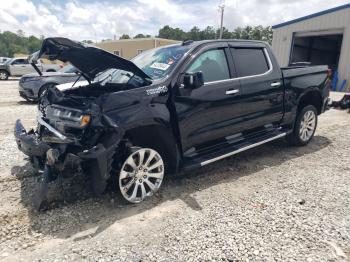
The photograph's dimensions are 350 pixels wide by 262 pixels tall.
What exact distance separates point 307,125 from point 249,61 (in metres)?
2.08

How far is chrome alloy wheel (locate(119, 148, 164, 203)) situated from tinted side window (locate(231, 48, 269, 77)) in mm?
1914

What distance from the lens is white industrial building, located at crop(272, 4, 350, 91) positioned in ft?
58.0

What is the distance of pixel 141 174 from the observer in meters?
3.71

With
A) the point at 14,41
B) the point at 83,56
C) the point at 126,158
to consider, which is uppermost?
the point at 14,41

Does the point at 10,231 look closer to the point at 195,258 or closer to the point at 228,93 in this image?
the point at 195,258

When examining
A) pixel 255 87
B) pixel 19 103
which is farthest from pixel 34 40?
pixel 255 87

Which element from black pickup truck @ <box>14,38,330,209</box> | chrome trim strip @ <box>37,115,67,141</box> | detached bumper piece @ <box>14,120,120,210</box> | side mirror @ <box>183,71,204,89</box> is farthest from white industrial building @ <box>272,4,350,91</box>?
detached bumper piece @ <box>14,120,120,210</box>

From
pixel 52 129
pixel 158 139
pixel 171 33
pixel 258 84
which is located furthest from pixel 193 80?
pixel 171 33

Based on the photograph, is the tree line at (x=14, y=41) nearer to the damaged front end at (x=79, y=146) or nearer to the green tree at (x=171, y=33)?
the green tree at (x=171, y=33)

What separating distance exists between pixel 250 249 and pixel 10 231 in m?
2.44

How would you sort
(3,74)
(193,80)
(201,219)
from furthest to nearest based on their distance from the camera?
(3,74), (193,80), (201,219)

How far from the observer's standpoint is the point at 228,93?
173 inches

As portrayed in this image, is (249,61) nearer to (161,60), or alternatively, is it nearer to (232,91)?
(232,91)

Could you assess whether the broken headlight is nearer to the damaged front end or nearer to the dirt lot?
the damaged front end
